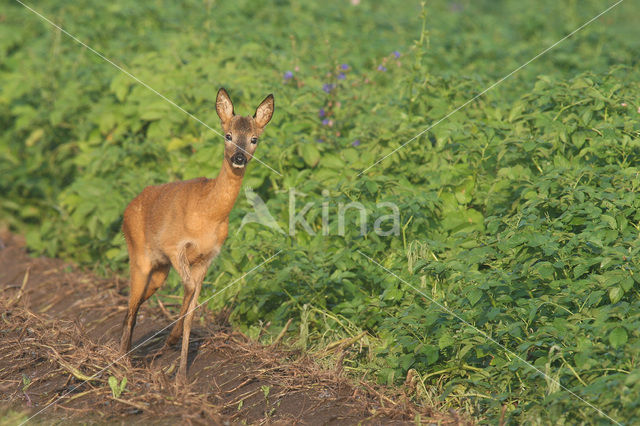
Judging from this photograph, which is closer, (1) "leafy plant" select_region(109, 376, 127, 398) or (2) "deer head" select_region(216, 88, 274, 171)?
(1) "leafy plant" select_region(109, 376, 127, 398)

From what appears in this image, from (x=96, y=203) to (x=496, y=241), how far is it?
4.24 metres

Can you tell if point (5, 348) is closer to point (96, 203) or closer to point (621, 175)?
point (96, 203)

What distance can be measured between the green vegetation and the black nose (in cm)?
122

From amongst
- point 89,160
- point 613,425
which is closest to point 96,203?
point 89,160

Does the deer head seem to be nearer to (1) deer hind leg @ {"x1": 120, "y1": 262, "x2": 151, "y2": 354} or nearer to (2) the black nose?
(2) the black nose

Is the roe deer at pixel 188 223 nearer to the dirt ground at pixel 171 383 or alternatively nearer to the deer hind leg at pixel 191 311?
the deer hind leg at pixel 191 311

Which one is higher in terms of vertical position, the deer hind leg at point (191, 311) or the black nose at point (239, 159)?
the black nose at point (239, 159)

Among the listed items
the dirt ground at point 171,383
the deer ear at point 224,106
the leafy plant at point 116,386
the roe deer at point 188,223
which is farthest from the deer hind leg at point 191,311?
the deer ear at point 224,106

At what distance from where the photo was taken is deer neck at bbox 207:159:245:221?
5.87m

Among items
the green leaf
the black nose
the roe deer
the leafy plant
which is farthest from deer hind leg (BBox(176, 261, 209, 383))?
the green leaf

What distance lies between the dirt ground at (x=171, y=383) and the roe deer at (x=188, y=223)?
0.93 feet

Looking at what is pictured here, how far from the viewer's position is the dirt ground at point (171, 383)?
526cm

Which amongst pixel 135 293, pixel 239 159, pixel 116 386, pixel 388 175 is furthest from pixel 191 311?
pixel 388 175

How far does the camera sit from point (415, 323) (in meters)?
5.61
